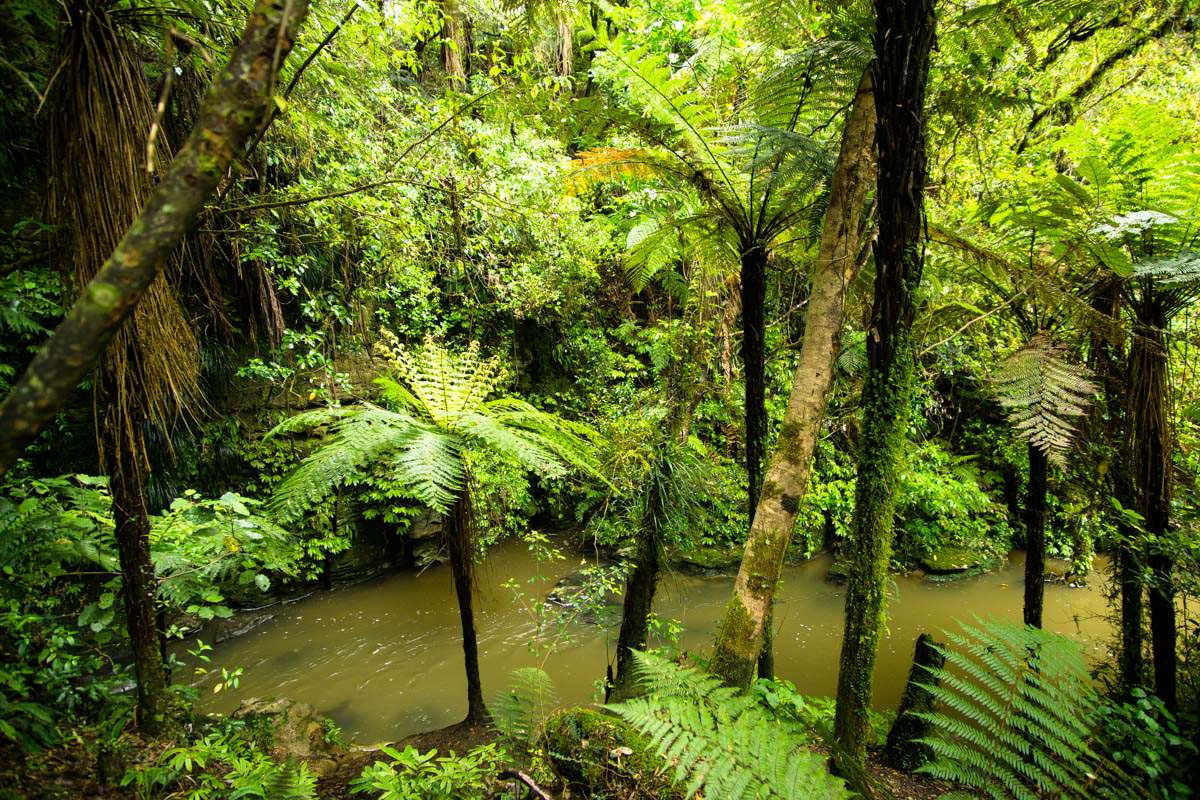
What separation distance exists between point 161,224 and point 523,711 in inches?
89.9

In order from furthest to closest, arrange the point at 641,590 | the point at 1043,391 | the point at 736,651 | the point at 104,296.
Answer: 1. the point at 641,590
2. the point at 1043,391
3. the point at 736,651
4. the point at 104,296

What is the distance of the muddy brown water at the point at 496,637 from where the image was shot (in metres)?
4.23

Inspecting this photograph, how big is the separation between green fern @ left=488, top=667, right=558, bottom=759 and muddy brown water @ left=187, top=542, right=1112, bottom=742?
1.18 meters

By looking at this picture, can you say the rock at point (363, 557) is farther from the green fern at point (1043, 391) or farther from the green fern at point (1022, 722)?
the green fern at point (1043, 391)

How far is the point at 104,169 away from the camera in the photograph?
1566mm

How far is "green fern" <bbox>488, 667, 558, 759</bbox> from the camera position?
6.54 feet

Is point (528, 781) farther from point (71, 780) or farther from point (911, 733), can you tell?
point (911, 733)

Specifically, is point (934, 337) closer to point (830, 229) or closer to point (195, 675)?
point (830, 229)

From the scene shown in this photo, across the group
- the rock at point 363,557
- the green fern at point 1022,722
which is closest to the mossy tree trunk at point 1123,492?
the green fern at point 1022,722

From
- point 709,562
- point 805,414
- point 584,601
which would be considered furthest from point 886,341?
point 709,562

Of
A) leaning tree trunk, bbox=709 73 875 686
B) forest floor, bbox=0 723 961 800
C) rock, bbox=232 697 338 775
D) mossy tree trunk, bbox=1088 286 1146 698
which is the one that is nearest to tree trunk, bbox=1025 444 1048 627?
mossy tree trunk, bbox=1088 286 1146 698

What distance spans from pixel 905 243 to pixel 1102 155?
67.2 inches

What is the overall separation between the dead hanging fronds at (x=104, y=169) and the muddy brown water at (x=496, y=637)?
287 centimetres

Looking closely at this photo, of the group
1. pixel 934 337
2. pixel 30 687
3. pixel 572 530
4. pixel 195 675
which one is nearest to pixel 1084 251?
pixel 934 337
